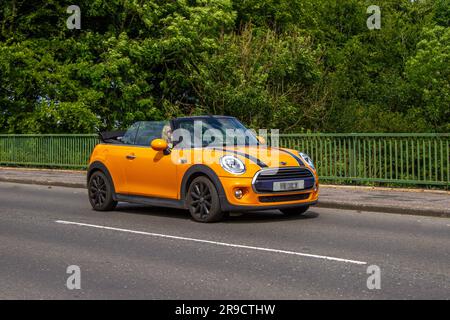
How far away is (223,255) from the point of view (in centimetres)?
856

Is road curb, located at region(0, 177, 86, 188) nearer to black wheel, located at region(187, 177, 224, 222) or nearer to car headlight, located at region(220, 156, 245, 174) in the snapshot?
black wheel, located at region(187, 177, 224, 222)

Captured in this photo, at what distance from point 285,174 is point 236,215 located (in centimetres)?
161

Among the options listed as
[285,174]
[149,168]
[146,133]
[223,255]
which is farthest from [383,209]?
[223,255]

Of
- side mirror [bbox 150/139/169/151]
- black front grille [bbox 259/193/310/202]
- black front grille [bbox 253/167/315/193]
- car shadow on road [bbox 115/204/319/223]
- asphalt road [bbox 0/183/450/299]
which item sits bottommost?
asphalt road [bbox 0/183/450/299]

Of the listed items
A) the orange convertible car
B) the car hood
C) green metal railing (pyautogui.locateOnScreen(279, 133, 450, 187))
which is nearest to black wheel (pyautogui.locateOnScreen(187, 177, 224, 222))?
the orange convertible car

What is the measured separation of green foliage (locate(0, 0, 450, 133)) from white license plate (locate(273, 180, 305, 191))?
8435 mm

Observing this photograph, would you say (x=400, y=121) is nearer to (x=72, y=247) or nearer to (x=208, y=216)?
(x=208, y=216)

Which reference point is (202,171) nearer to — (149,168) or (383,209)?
(149,168)

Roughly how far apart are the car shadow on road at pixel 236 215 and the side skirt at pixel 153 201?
38 cm

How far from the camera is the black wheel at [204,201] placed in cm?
1116

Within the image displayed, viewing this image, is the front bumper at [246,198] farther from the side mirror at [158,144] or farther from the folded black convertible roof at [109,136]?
the folded black convertible roof at [109,136]

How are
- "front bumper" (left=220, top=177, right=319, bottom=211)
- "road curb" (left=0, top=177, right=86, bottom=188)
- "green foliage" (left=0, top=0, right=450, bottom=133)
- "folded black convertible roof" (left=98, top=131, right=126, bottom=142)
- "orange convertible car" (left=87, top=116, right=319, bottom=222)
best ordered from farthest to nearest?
"green foliage" (left=0, top=0, right=450, bottom=133) < "road curb" (left=0, top=177, right=86, bottom=188) < "folded black convertible roof" (left=98, top=131, right=126, bottom=142) < "orange convertible car" (left=87, top=116, right=319, bottom=222) < "front bumper" (left=220, top=177, right=319, bottom=211)

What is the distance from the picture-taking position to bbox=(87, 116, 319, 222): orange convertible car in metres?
11.1

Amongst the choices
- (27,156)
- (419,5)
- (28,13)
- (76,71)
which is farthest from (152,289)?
(419,5)
